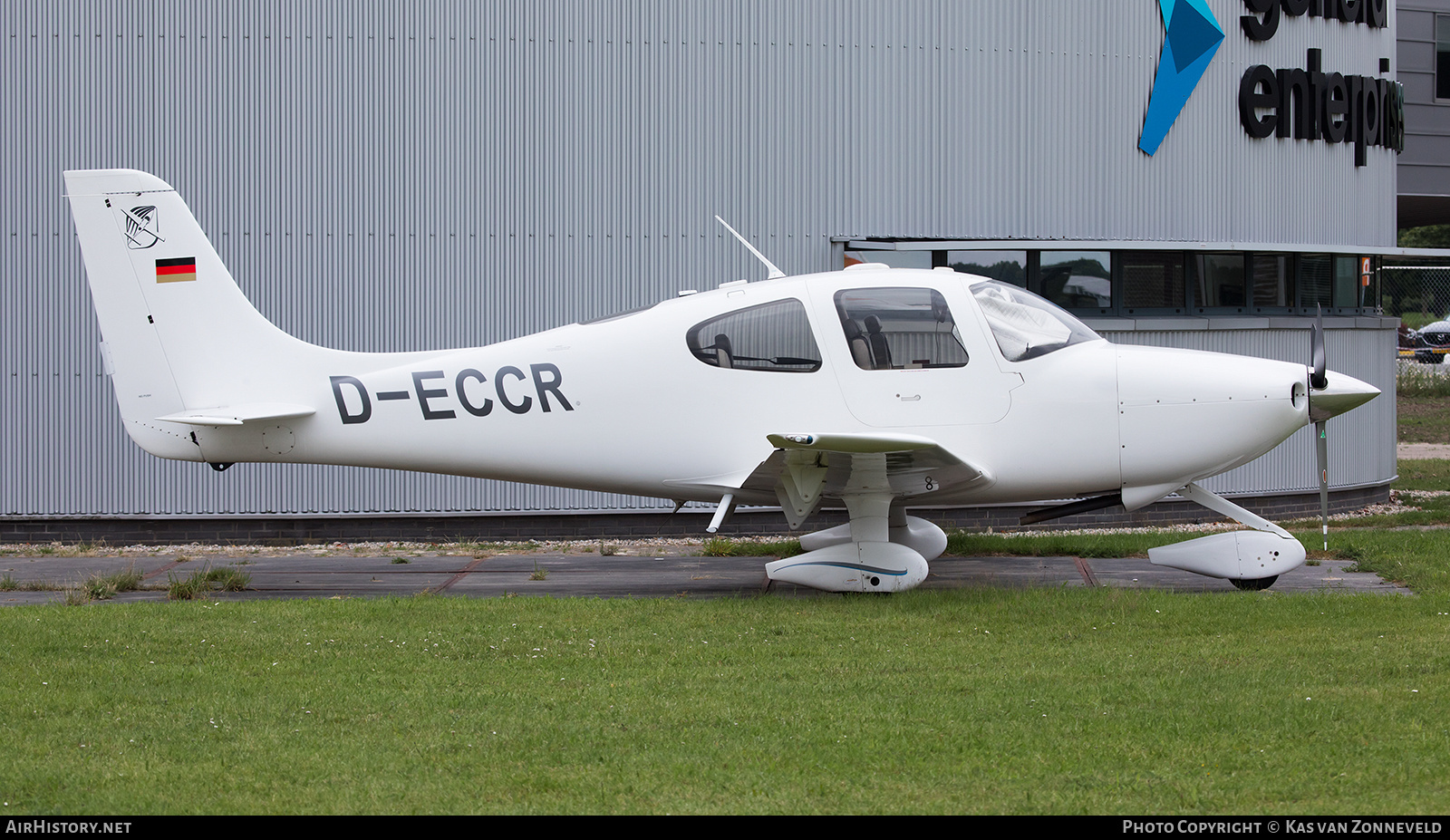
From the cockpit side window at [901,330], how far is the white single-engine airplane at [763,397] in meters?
0.01

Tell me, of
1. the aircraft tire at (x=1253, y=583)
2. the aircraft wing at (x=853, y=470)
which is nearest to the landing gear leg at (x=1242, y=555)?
the aircraft tire at (x=1253, y=583)

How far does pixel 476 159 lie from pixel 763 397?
16.4 ft

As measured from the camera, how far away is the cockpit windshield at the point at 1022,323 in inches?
320

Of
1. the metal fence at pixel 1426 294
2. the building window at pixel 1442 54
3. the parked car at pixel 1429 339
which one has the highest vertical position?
the building window at pixel 1442 54

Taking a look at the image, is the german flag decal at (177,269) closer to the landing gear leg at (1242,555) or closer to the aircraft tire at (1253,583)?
the landing gear leg at (1242,555)

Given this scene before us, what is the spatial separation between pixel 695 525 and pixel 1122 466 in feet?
17.0

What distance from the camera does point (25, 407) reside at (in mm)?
11523

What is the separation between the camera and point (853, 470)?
809 cm

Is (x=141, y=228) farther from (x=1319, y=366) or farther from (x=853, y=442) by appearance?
(x=1319, y=366)

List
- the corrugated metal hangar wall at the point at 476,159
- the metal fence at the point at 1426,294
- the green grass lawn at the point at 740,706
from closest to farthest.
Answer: the green grass lawn at the point at 740,706 < the corrugated metal hangar wall at the point at 476,159 < the metal fence at the point at 1426,294

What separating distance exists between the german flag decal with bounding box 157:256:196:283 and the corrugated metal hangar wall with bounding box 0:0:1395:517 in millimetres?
3032

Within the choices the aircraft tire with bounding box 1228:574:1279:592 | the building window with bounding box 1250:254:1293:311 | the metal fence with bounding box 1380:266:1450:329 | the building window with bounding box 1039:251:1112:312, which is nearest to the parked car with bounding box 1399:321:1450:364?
the metal fence with bounding box 1380:266:1450:329
